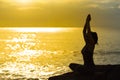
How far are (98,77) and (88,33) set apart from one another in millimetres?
2073

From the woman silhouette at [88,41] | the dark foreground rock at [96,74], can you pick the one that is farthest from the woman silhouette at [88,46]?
the dark foreground rock at [96,74]

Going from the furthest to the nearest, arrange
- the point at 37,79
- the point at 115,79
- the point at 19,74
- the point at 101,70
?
the point at 19,74 < the point at 37,79 < the point at 101,70 < the point at 115,79

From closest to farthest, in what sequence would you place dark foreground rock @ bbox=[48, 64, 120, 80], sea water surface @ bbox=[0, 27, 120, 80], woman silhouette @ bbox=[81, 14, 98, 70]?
dark foreground rock @ bbox=[48, 64, 120, 80] → woman silhouette @ bbox=[81, 14, 98, 70] → sea water surface @ bbox=[0, 27, 120, 80]

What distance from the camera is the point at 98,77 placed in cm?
1689

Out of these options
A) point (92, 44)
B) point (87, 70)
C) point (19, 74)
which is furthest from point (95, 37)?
point (19, 74)

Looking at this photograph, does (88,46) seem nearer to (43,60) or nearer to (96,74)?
(96,74)

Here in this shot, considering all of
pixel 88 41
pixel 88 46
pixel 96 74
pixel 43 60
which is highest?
pixel 88 41

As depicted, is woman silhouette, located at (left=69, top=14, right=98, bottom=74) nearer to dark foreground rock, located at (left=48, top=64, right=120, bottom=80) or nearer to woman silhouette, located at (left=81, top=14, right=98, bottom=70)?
woman silhouette, located at (left=81, top=14, right=98, bottom=70)

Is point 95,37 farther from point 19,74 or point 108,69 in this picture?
point 19,74

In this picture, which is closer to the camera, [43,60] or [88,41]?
[88,41]

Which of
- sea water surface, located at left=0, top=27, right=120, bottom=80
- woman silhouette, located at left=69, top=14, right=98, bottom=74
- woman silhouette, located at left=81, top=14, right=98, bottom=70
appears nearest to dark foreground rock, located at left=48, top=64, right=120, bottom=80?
woman silhouette, located at left=69, top=14, right=98, bottom=74

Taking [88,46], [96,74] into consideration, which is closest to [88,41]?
[88,46]

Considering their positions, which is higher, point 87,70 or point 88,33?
point 88,33

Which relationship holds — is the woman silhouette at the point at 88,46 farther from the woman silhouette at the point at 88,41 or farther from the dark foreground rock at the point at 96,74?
the dark foreground rock at the point at 96,74
